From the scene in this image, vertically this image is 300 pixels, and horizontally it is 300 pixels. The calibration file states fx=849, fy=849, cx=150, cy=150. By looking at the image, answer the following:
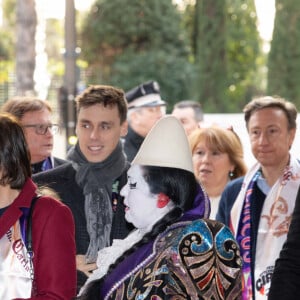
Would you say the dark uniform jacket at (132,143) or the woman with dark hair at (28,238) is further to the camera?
the dark uniform jacket at (132,143)

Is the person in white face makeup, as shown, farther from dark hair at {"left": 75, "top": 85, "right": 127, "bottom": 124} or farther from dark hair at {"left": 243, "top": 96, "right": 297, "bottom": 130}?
dark hair at {"left": 243, "top": 96, "right": 297, "bottom": 130}

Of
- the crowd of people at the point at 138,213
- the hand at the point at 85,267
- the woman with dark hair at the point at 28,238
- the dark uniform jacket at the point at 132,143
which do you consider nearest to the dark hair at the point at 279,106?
the crowd of people at the point at 138,213

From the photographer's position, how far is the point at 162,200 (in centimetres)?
301

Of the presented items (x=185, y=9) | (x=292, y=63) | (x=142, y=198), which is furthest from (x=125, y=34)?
(x=142, y=198)

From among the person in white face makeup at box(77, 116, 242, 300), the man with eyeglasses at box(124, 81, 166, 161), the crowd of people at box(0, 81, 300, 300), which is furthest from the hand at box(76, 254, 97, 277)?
the man with eyeglasses at box(124, 81, 166, 161)

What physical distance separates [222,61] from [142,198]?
17.1m

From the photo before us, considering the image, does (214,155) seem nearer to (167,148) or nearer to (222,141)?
(222,141)

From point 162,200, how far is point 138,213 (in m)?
0.10

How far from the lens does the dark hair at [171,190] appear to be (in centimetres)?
300

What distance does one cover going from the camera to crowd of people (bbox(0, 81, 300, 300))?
280 centimetres

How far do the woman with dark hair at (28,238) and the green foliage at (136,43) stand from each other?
20204 mm

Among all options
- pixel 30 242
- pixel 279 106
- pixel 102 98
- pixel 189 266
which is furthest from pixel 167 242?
pixel 279 106

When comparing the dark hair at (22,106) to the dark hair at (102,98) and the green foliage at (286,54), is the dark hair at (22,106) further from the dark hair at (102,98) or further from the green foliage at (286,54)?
the green foliage at (286,54)

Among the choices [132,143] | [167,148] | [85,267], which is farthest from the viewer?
[132,143]
